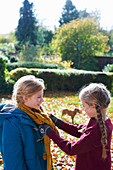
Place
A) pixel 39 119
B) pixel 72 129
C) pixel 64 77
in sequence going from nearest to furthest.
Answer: pixel 39 119
pixel 72 129
pixel 64 77

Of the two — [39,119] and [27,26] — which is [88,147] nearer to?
[39,119]

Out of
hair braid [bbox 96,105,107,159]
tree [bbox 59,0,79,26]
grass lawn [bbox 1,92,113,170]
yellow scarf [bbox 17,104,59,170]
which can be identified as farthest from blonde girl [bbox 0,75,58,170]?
tree [bbox 59,0,79,26]

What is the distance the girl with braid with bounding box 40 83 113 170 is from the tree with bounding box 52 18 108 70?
18797mm

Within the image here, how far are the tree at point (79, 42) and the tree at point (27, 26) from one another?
12404 millimetres

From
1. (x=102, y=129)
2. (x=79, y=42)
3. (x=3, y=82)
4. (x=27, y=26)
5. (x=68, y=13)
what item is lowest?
(x=3, y=82)

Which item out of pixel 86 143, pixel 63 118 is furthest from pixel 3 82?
pixel 86 143

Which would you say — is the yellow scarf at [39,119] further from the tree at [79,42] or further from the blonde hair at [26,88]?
the tree at [79,42]

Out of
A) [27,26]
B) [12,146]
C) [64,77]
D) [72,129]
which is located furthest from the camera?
[27,26]

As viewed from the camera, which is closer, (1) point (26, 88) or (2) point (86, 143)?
(2) point (86, 143)

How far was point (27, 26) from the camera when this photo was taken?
107 feet

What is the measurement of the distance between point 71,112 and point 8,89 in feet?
14.5

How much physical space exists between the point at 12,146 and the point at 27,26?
3329 centimetres

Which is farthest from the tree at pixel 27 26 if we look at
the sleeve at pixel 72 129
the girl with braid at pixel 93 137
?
the girl with braid at pixel 93 137

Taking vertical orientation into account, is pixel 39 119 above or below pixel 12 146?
above
